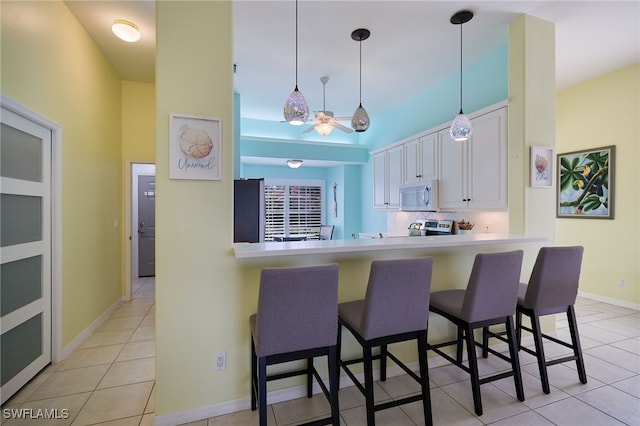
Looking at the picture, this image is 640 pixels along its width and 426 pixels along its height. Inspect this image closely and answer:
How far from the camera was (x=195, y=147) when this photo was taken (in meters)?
1.85

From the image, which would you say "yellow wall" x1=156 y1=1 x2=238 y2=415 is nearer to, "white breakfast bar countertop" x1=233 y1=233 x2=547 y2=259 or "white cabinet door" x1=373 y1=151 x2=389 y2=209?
"white breakfast bar countertop" x1=233 y1=233 x2=547 y2=259

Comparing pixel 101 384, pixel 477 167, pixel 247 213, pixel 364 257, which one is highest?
pixel 477 167

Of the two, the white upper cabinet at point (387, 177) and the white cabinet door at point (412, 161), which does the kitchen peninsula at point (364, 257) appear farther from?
the white upper cabinet at point (387, 177)

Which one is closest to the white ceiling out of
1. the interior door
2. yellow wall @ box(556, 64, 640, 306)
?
yellow wall @ box(556, 64, 640, 306)

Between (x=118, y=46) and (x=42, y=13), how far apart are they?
0.97 m

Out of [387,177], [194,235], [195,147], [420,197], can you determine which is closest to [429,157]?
[420,197]

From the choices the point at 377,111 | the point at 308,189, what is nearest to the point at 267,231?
the point at 308,189

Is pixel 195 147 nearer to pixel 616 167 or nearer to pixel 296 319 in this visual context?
pixel 296 319

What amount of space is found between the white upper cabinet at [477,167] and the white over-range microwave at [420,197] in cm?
10

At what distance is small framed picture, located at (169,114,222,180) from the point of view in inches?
71.5

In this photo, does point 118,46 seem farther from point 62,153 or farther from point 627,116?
point 627,116

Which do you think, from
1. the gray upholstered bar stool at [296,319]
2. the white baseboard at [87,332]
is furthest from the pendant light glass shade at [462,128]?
the white baseboard at [87,332]

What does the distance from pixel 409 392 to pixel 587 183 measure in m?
3.99

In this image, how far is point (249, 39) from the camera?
312 centimetres
